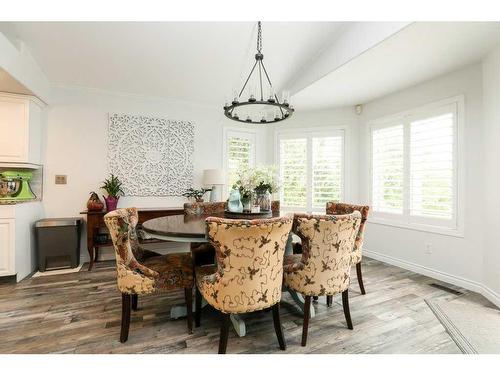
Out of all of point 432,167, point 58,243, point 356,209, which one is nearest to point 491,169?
point 432,167

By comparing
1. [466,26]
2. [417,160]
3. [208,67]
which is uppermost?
[208,67]

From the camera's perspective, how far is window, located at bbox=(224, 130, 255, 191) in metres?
4.57

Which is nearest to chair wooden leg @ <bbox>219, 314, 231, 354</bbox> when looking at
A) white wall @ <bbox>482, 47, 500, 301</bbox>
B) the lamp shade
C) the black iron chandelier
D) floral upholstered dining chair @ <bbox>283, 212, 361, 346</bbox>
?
floral upholstered dining chair @ <bbox>283, 212, 361, 346</bbox>

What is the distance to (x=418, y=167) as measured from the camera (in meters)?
3.35

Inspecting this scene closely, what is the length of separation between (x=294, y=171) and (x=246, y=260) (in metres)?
3.27

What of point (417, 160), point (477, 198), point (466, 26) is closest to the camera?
point (466, 26)

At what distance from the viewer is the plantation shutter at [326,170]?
172 inches

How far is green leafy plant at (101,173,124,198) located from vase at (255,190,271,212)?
7.45 ft
